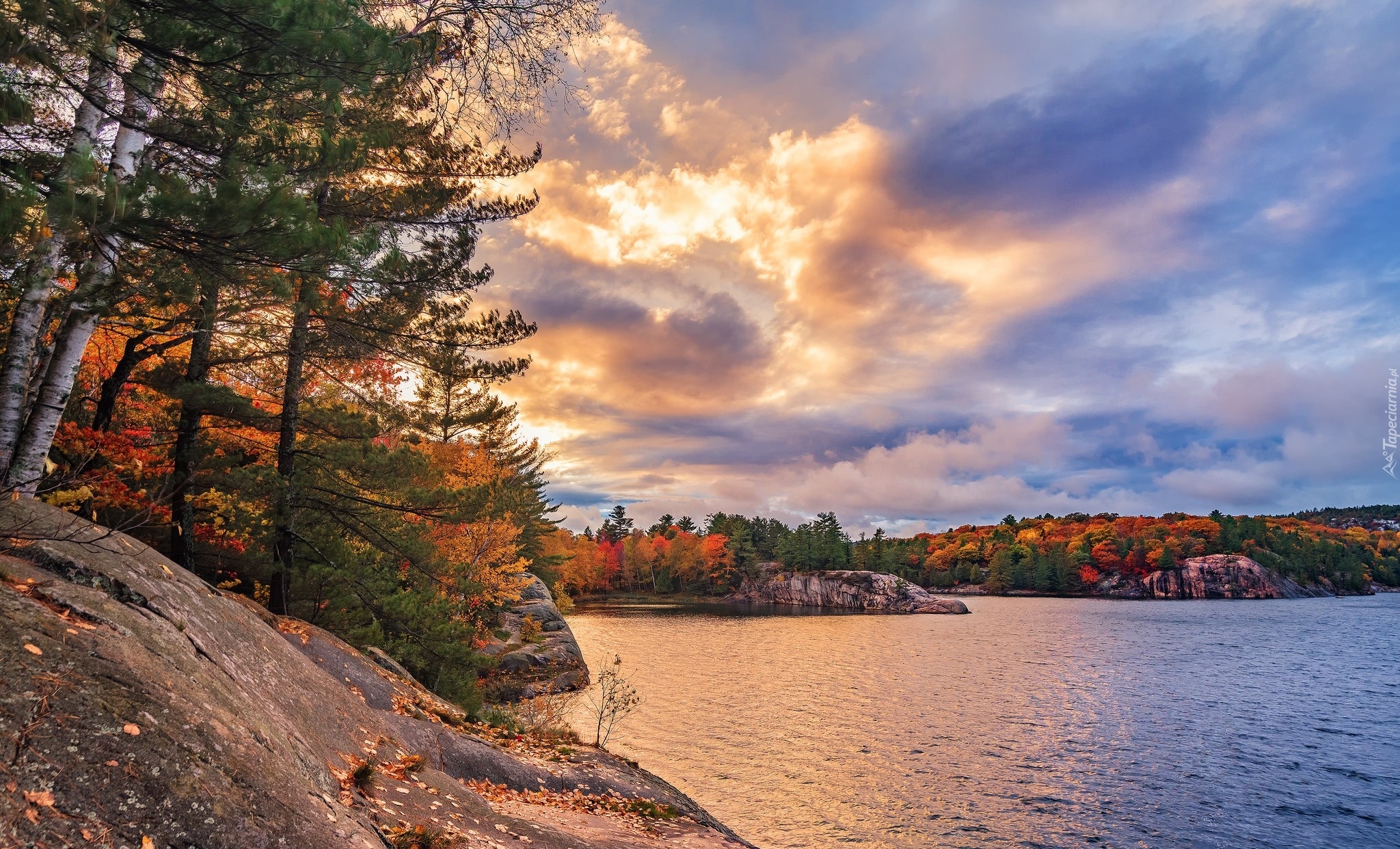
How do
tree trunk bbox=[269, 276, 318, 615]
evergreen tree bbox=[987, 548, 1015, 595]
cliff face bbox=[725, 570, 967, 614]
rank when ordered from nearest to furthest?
tree trunk bbox=[269, 276, 318, 615] → cliff face bbox=[725, 570, 967, 614] → evergreen tree bbox=[987, 548, 1015, 595]

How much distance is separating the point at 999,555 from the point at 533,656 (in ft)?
431

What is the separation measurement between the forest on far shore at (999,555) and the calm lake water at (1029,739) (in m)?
73.8

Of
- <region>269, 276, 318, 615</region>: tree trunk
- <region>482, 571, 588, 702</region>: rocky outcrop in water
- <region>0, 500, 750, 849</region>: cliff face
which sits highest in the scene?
<region>269, 276, 318, 615</region>: tree trunk

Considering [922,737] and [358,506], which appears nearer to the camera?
[358,506]

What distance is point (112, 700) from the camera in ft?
17.1

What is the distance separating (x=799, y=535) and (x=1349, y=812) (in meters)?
110

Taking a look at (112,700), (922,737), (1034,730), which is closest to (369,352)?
(112,700)

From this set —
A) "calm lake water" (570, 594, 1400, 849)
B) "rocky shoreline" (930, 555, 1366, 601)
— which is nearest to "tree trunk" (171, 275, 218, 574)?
"calm lake water" (570, 594, 1400, 849)

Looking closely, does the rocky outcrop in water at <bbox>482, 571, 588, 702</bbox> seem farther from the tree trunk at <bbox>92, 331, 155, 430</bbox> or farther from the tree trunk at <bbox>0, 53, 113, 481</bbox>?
the tree trunk at <bbox>0, 53, 113, 481</bbox>

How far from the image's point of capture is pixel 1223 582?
4781 inches

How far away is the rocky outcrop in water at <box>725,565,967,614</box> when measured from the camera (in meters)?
101

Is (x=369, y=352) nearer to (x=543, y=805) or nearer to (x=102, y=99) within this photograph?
(x=102, y=99)

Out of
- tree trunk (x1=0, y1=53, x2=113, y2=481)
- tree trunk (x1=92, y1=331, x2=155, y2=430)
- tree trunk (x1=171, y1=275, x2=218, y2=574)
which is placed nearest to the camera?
tree trunk (x1=0, y1=53, x2=113, y2=481)

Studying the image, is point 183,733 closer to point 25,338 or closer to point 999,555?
point 25,338
